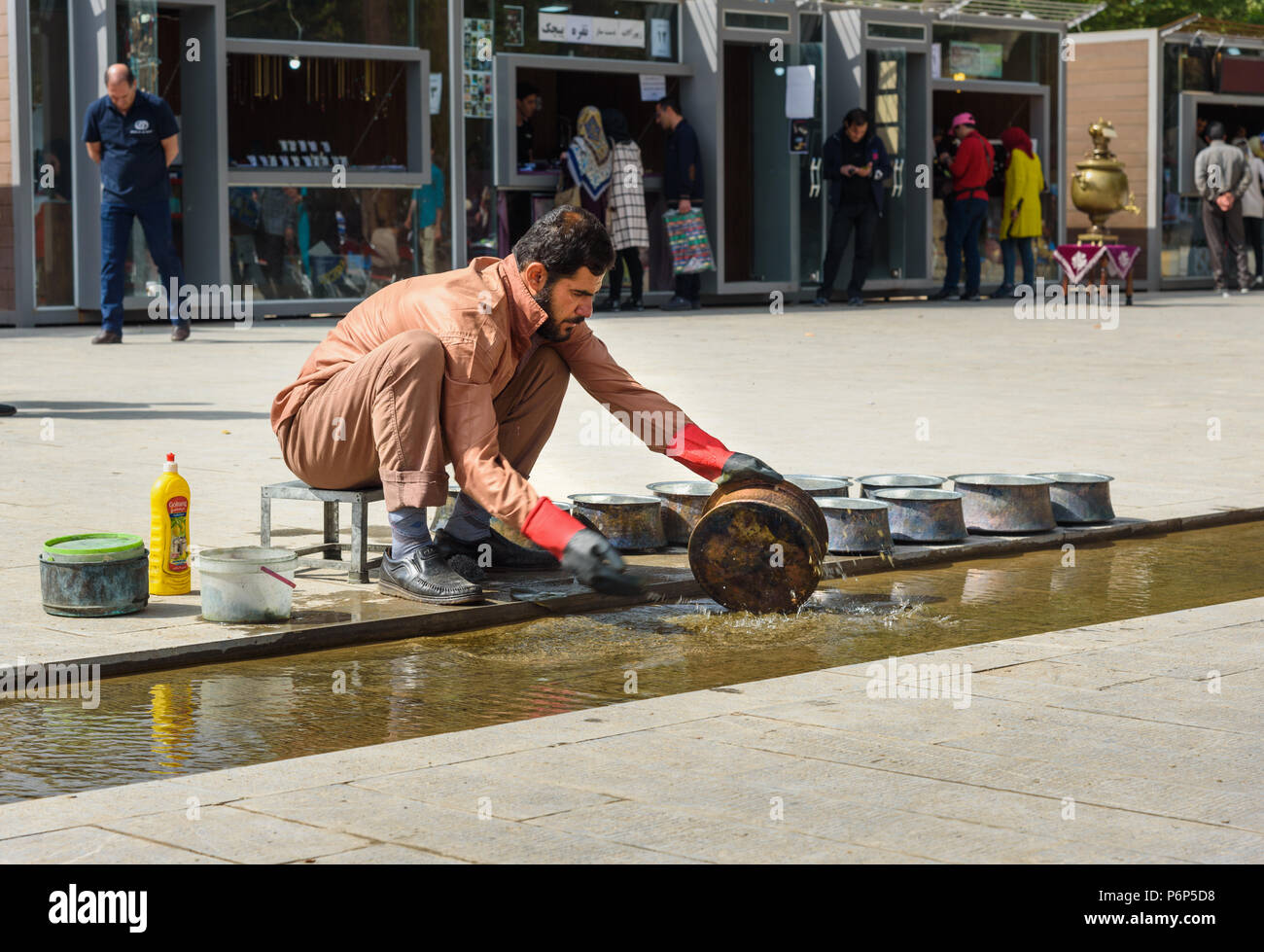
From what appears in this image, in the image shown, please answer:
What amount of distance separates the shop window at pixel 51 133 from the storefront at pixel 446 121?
2 centimetres

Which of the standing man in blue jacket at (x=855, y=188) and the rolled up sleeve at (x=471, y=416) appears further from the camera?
the standing man in blue jacket at (x=855, y=188)

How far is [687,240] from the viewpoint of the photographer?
2067 centimetres

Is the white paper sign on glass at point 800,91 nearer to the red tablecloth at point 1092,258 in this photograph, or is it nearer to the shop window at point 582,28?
the shop window at point 582,28

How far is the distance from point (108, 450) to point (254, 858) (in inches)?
225

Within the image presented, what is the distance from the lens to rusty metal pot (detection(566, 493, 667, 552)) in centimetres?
642

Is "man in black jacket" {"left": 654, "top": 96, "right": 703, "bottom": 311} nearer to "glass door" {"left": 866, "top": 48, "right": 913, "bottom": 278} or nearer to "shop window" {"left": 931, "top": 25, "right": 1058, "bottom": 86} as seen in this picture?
"glass door" {"left": 866, "top": 48, "right": 913, "bottom": 278}

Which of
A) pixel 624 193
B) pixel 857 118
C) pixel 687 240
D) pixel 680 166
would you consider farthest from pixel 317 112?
pixel 857 118

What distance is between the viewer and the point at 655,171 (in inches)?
866

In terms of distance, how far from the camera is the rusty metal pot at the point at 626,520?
6.42 meters

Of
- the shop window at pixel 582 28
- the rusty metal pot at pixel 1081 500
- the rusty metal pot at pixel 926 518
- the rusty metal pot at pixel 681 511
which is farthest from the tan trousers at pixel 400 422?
the shop window at pixel 582 28

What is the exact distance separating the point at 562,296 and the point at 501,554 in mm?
1016

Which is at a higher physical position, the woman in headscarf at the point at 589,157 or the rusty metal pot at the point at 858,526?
the woman in headscarf at the point at 589,157
